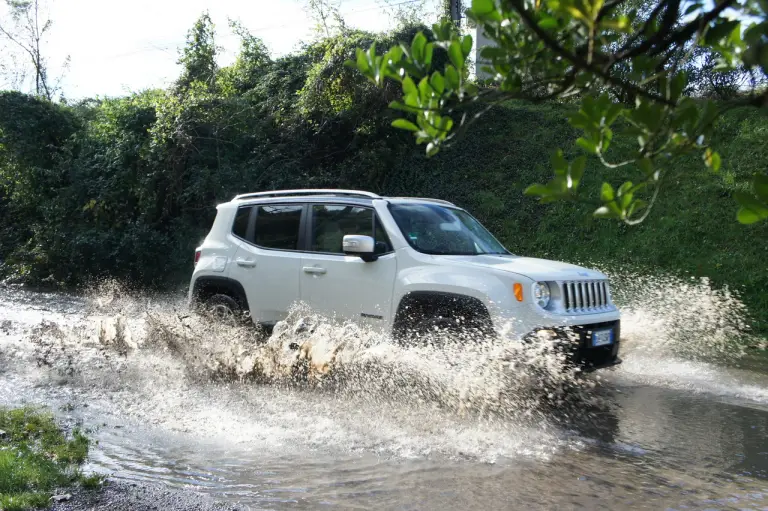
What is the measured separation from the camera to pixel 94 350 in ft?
30.0

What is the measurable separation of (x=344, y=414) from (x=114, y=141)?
14724 mm

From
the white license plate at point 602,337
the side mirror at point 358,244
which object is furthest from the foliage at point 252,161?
the side mirror at point 358,244

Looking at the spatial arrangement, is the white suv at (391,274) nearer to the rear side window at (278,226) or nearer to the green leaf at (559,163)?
the rear side window at (278,226)

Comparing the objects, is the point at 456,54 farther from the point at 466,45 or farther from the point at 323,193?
the point at 323,193

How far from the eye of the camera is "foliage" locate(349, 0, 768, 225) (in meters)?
1.70

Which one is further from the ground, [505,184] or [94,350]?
[505,184]

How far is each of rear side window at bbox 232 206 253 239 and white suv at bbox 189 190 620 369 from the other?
0.05 feet

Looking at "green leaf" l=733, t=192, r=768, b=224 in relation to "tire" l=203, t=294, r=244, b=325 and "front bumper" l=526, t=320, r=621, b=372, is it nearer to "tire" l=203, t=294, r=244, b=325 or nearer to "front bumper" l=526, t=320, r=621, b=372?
"front bumper" l=526, t=320, r=621, b=372

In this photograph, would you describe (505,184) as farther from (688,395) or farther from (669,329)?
(688,395)

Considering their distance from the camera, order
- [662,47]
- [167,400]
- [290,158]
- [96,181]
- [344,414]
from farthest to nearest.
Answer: [96,181]
[290,158]
[167,400]
[344,414]
[662,47]

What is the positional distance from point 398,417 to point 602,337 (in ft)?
6.40

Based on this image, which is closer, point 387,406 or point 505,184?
point 387,406

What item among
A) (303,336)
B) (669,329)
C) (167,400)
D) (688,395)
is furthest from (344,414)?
(669,329)

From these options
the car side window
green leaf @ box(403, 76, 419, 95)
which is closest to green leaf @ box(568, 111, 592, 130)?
green leaf @ box(403, 76, 419, 95)
